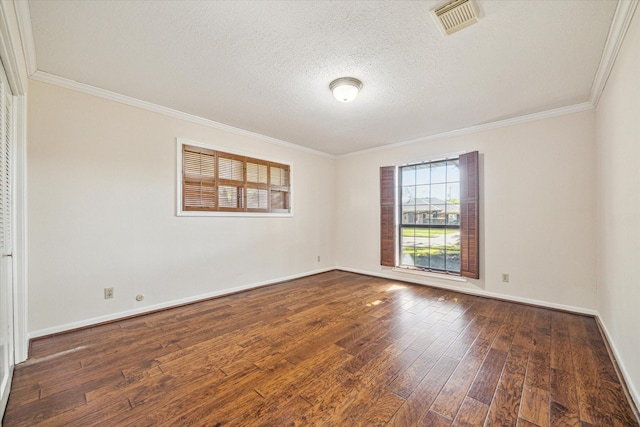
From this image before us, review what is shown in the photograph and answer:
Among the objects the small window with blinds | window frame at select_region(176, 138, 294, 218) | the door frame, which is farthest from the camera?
the small window with blinds

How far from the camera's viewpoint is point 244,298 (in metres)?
3.84

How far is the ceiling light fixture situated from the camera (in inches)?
104

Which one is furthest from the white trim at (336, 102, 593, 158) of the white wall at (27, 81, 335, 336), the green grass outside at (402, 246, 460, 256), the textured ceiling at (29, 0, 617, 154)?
the white wall at (27, 81, 335, 336)

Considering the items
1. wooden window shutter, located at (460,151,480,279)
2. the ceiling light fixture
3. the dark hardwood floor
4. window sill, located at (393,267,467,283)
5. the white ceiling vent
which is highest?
the white ceiling vent

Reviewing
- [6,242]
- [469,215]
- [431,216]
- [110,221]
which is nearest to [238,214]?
[110,221]

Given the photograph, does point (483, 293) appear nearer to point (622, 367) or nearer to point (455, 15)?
point (622, 367)

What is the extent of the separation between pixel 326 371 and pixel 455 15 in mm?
2675

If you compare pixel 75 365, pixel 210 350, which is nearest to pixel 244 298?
pixel 210 350

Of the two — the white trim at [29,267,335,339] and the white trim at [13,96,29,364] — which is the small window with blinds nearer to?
the white trim at [29,267,335,339]

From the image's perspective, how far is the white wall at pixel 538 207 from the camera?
3213 mm

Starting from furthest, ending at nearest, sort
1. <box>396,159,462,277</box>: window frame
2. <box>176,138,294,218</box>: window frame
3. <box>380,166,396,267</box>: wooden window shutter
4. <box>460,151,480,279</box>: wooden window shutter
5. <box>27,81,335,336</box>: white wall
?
<box>380,166,396,267</box>: wooden window shutter
<box>396,159,462,277</box>: window frame
<box>460,151,480,279</box>: wooden window shutter
<box>176,138,294,218</box>: window frame
<box>27,81,335,336</box>: white wall

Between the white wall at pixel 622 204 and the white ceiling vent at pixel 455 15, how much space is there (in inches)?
37.2

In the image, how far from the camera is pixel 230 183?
161 inches

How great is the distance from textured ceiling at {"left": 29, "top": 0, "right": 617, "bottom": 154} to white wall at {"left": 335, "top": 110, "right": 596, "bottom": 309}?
0.48m
